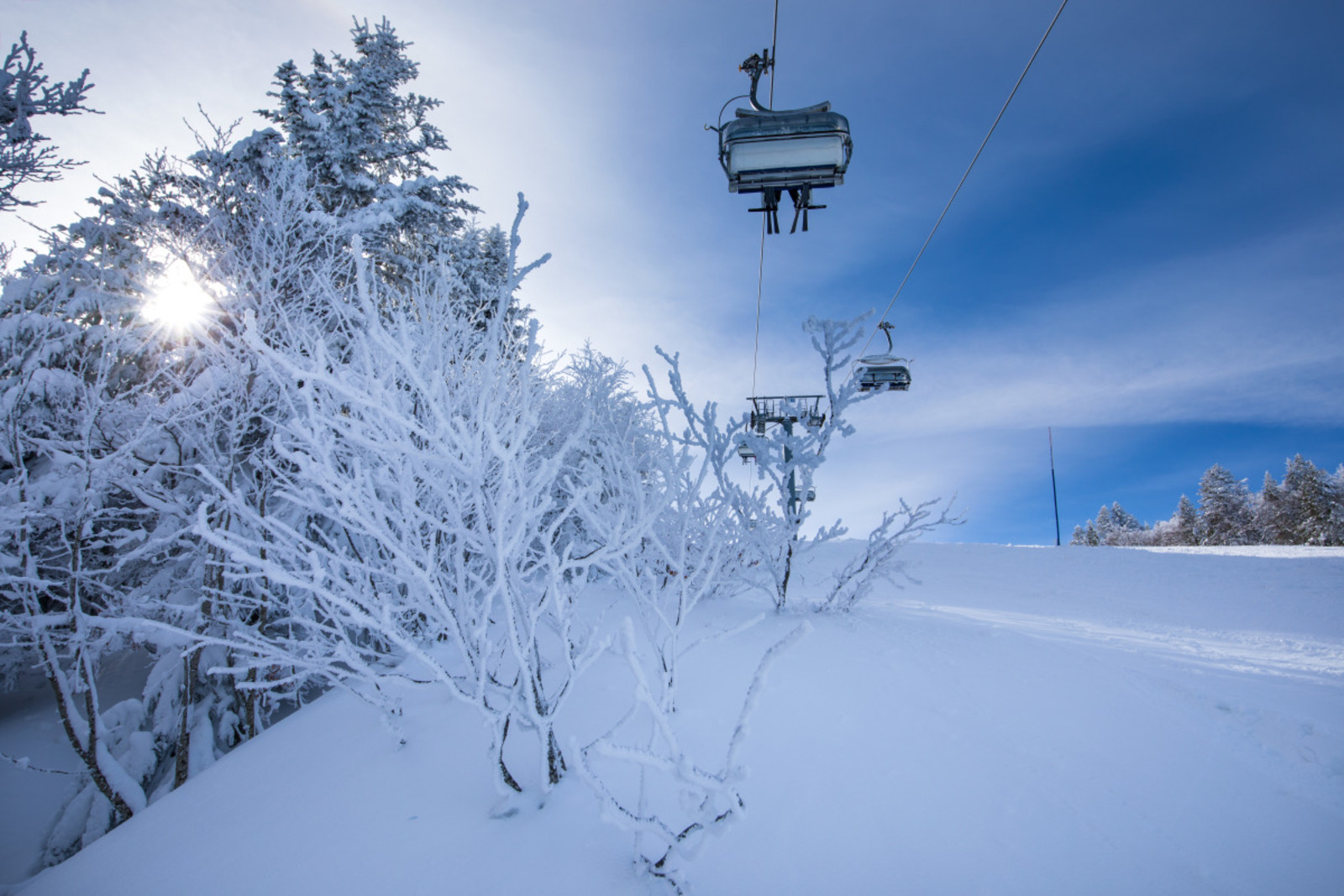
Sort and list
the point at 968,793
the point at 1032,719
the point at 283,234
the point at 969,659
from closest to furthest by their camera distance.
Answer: the point at 968,793, the point at 1032,719, the point at 969,659, the point at 283,234

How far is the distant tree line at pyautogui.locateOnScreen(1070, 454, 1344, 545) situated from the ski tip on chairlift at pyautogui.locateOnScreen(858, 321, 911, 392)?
1793 inches

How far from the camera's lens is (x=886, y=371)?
7.09m

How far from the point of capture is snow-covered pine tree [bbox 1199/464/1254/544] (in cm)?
3909

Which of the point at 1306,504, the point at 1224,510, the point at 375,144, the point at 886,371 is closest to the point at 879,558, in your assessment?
the point at 886,371

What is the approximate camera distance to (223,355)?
5.87 metres

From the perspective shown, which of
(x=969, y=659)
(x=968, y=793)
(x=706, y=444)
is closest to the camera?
(x=968, y=793)

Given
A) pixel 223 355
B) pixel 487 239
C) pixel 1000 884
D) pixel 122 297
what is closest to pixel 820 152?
pixel 1000 884

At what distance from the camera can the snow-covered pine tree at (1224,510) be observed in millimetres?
39094

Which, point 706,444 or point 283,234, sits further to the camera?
point 283,234

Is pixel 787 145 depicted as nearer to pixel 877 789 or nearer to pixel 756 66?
pixel 756 66

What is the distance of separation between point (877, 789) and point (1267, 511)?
55639 millimetres

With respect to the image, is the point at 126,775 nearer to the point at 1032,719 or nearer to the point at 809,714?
the point at 809,714

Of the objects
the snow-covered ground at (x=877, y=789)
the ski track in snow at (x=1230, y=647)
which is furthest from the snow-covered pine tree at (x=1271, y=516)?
the snow-covered ground at (x=877, y=789)

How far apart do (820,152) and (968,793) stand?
350 centimetres
